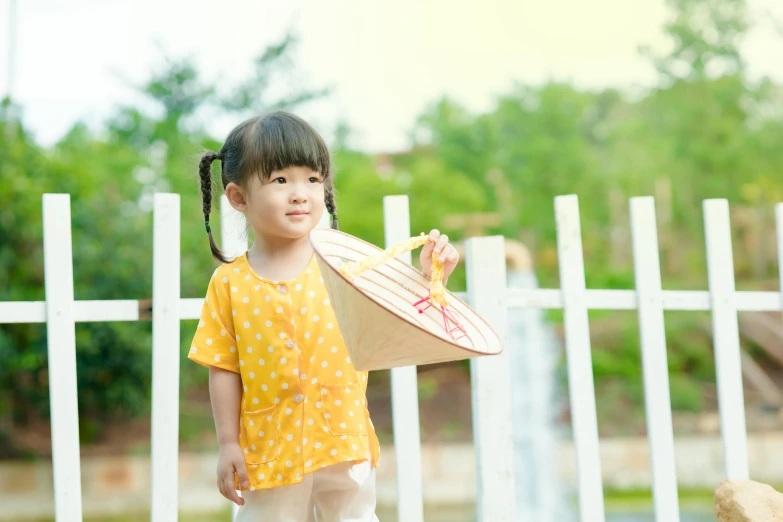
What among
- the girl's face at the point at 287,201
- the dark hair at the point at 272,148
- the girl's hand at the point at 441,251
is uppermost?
the dark hair at the point at 272,148

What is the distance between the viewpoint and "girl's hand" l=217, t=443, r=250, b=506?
1.50 meters

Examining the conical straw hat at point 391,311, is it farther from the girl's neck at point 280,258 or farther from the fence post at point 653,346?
the fence post at point 653,346

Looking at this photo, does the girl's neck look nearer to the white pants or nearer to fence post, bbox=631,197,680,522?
the white pants

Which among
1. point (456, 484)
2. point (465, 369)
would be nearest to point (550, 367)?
point (465, 369)

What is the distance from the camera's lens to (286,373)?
4.99 feet

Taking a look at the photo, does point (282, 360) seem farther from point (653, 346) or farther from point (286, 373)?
point (653, 346)

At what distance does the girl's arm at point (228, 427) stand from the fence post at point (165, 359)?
1.87 feet

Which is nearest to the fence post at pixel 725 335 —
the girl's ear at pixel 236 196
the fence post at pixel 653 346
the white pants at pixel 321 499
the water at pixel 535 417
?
the fence post at pixel 653 346

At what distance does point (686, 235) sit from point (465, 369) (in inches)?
194

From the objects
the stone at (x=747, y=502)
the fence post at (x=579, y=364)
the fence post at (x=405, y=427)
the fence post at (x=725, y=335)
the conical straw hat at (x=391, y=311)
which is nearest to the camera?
the conical straw hat at (x=391, y=311)

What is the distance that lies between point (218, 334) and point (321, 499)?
384mm

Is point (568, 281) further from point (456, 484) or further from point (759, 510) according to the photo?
point (456, 484)

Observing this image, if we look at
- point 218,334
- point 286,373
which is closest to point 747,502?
point 286,373

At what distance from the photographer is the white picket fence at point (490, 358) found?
83.4 inches
